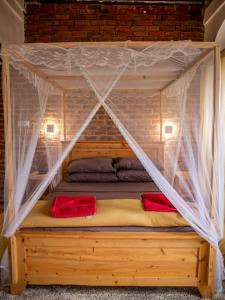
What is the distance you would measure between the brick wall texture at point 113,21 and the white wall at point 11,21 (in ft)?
0.49

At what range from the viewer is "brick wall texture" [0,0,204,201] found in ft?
12.3

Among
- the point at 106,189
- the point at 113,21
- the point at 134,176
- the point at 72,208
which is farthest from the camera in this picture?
the point at 113,21

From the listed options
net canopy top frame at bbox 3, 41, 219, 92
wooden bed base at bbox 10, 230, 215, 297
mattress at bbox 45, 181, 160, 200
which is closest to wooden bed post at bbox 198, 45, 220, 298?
wooden bed base at bbox 10, 230, 215, 297

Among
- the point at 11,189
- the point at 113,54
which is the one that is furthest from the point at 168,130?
the point at 11,189

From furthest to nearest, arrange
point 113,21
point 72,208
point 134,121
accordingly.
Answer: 1. point 113,21
2. point 134,121
3. point 72,208

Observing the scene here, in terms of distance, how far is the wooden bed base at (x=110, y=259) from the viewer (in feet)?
6.89

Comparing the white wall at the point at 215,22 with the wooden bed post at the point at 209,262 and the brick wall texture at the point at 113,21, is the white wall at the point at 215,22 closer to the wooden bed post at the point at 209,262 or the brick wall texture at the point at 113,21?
the brick wall texture at the point at 113,21

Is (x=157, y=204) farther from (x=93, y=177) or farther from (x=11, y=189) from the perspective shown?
(x=93, y=177)

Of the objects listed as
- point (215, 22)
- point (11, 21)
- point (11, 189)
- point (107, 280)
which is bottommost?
point (107, 280)

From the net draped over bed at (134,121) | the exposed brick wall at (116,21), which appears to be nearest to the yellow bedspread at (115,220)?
the net draped over bed at (134,121)

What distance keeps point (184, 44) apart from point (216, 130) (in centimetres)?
72

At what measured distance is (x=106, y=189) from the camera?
10.3 ft

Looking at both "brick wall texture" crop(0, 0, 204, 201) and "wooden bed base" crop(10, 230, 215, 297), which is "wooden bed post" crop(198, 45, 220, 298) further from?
"brick wall texture" crop(0, 0, 204, 201)

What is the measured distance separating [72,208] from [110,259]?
519 millimetres
